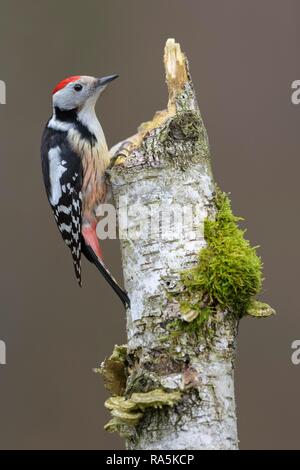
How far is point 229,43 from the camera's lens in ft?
19.2

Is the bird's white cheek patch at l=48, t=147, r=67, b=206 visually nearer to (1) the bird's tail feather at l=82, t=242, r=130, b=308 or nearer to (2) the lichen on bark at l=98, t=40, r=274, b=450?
(1) the bird's tail feather at l=82, t=242, r=130, b=308

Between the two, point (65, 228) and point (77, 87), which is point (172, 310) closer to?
point (65, 228)

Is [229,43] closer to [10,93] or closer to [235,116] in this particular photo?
[235,116]

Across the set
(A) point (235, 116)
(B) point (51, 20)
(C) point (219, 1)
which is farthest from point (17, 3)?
(A) point (235, 116)

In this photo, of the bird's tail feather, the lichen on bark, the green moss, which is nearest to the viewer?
the lichen on bark

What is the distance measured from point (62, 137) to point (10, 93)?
2.27 m

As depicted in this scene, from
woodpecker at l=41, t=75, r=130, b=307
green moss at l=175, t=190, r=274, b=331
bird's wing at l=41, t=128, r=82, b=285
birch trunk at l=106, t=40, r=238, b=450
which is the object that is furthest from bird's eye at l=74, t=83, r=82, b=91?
green moss at l=175, t=190, r=274, b=331

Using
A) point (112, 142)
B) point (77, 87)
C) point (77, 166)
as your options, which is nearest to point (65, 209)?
point (77, 166)

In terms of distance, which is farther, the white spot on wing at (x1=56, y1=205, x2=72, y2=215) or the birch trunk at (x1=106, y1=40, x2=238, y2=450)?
the white spot on wing at (x1=56, y1=205, x2=72, y2=215)

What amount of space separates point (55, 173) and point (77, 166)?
11cm

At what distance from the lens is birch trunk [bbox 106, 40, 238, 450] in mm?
2453

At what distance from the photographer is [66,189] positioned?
12.4 ft

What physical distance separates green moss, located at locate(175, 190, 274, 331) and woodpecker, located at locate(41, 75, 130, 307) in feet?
3.54

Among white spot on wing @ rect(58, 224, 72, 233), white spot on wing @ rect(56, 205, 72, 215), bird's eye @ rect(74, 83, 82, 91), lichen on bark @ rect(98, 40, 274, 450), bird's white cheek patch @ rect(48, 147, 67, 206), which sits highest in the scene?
bird's eye @ rect(74, 83, 82, 91)
